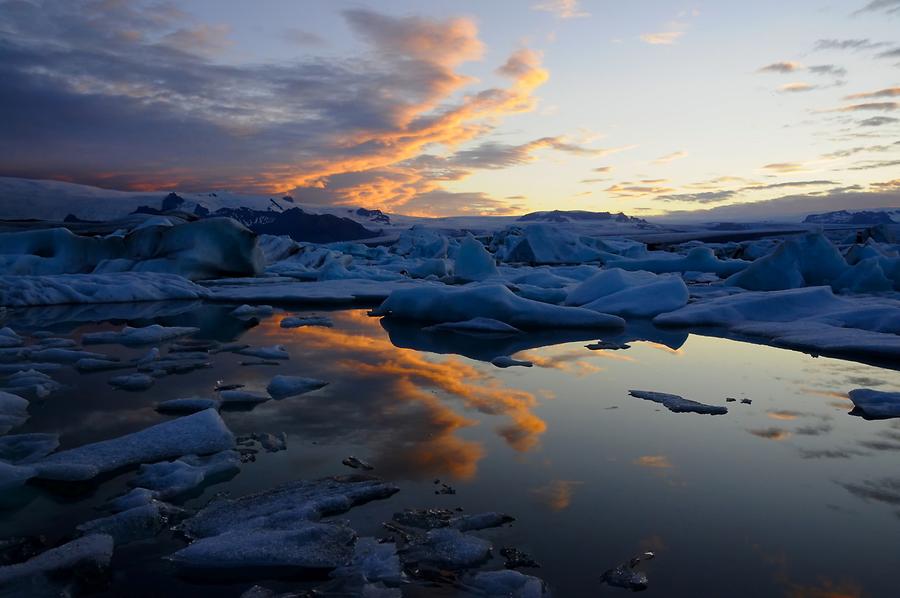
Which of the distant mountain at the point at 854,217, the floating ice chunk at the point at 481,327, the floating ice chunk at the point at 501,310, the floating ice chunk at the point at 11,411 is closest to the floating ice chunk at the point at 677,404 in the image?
the floating ice chunk at the point at 481,327

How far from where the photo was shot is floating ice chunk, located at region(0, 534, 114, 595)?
1.83 metres

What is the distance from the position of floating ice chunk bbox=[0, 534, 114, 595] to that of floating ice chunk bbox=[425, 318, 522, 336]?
5681mm

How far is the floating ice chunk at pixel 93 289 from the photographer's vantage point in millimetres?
9914

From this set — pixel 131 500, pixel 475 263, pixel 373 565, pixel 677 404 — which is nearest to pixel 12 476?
pixel 131 500

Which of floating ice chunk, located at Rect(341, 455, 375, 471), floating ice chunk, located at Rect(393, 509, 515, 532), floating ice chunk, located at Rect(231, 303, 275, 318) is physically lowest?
floating ice chunk, located at Rect(231, 303, 275, 318)

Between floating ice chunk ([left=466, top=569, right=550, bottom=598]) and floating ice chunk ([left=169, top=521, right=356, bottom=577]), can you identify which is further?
floating ice chunk ([left=169, top=521, right=356, bottom=577])

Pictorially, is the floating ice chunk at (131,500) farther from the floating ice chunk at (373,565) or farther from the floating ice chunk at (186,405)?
the floating ice chunk at (186,405)

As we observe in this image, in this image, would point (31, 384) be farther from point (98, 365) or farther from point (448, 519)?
point (448, 519)

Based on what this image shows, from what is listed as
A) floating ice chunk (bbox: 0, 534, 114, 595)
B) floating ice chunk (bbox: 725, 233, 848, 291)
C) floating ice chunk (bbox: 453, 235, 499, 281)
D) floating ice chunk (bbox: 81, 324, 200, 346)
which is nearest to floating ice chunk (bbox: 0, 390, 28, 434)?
floating ice chunk (bbox: 0, 534, 114, 595)

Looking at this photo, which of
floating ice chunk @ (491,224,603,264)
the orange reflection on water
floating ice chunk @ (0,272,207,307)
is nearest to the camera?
the orange reflection on water

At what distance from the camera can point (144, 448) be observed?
2924mm

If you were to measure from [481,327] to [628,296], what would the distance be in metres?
2.77

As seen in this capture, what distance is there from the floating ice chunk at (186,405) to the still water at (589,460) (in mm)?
98

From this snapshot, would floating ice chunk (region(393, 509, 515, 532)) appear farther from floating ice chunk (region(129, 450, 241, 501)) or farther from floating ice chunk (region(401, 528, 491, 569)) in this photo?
floating ice chunk (region(129, 450, 241, 501))
